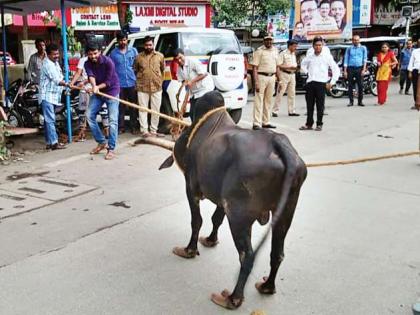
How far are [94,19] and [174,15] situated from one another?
5.67 m

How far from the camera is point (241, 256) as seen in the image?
119 inches

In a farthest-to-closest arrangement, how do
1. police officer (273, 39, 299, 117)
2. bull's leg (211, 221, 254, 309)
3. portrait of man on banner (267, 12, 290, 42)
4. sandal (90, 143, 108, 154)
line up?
portrait of man on banner (267, 12, 290, 42) → police officer (273, 39, 299, 117) → sandal (90, 143, 108, 154) → bull's leg (211, 221, 254, 309)

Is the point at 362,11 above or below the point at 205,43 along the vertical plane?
above

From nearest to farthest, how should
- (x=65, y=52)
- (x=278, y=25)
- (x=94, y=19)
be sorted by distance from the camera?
(x=65, y=52), (x=94, y=19), (x=278, y=25)

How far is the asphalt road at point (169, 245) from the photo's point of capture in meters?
3.21

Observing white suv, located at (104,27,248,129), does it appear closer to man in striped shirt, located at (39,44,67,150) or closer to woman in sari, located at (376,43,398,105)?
man in striped shirt, located at (39,44,67,150)

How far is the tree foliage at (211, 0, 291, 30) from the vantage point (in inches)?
808

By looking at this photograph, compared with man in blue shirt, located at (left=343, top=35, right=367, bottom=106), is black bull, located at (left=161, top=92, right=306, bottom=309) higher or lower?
lower

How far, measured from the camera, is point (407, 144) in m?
7.98

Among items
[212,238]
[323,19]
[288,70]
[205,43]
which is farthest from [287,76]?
[323,19]

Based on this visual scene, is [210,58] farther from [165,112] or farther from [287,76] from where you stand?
[287,76]

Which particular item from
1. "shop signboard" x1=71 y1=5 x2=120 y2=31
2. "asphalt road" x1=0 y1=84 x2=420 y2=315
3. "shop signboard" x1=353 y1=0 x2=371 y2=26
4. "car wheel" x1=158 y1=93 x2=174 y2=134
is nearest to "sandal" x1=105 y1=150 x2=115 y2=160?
"asphalt road" x1=0 y1=84 x2=420 y2=315

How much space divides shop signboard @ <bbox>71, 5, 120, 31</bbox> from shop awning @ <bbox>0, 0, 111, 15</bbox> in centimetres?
1025

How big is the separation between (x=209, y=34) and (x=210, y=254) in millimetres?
5885
